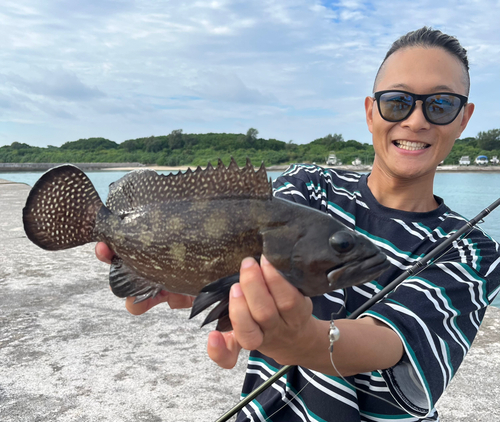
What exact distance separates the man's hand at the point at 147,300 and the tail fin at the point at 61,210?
9cm

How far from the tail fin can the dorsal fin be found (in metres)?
0.22

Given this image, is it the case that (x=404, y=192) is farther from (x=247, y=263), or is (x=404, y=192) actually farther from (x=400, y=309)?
(x=247, y=263)

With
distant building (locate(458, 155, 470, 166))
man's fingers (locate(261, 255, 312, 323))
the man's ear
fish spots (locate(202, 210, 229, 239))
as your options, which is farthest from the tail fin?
distant building (locate(458, 155, 470, 166))

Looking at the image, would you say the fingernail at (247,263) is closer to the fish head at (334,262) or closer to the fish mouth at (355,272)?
the fish head at (334,262)

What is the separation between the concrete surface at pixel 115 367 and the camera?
3232mm

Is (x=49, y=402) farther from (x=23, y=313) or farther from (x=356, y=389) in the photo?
(x=356, y=389)

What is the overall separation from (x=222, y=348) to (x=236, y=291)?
0.97 feet

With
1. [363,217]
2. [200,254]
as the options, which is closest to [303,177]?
[363,217]

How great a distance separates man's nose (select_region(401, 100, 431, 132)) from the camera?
2.54 meters

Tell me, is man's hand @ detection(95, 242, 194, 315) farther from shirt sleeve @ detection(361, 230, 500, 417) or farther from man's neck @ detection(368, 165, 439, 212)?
man's neck @ detection(368, 165, 439, 212)

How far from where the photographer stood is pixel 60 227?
200cm

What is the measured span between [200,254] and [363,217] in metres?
1.34

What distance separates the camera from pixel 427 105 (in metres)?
2.53

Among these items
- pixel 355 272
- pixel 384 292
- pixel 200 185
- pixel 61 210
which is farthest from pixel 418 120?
pixel 61 210
